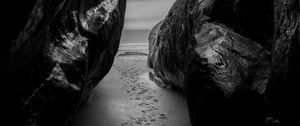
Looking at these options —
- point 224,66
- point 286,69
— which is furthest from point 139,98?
point 286,69

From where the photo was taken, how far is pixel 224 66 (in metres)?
3.12

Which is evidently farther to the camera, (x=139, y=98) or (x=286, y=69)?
(x=139, y=98)

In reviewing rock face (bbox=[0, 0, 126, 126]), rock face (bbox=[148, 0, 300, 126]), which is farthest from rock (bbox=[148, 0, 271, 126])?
rock face (bbox=[0, 0, 126, 126])

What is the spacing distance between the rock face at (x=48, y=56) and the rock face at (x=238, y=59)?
1243 mm

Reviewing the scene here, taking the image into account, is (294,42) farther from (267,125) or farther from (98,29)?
(98,29)

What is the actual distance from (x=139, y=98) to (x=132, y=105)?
1.23 feet

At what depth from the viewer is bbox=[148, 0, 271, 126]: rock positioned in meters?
2.92

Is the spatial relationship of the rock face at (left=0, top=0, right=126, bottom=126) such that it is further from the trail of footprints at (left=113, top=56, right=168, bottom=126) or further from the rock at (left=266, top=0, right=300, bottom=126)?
the rock at (left=266, top=0, right=300, bottom=126)

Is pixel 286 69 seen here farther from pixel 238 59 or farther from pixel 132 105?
pixel 132 105

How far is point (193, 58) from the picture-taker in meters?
3.28

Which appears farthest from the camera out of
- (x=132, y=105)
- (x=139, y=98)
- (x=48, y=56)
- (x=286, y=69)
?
(x=139, y=98)

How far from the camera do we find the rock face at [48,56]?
2188 millimetres

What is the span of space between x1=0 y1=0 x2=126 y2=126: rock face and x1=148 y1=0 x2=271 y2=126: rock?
4.05 ft

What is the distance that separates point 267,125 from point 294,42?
0.78 m
